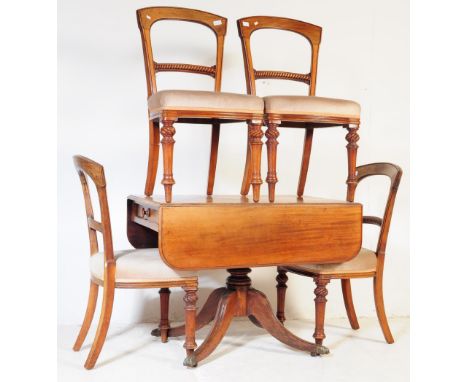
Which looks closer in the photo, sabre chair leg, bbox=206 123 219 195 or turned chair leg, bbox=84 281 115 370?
turned chair leg, bbox=84 281 115 370

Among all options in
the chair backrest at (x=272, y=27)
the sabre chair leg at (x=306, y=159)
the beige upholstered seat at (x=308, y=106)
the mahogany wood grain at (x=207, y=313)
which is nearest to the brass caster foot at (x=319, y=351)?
the mahogany wood grain at (x=207, y=313)

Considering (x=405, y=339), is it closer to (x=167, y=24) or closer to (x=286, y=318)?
(x=286, y=318)

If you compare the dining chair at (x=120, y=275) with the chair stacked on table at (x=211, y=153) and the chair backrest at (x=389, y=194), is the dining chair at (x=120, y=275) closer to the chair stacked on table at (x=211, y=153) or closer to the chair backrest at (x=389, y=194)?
the chair stacked on table at (x=211, y=153)

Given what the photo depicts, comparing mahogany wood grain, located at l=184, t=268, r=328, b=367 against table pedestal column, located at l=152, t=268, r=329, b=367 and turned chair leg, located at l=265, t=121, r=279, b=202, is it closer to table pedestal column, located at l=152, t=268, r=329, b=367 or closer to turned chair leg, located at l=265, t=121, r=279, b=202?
table pedestal column, located at l=152, t=268, r=329, b=367

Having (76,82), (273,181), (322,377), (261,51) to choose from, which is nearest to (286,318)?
(322,377)

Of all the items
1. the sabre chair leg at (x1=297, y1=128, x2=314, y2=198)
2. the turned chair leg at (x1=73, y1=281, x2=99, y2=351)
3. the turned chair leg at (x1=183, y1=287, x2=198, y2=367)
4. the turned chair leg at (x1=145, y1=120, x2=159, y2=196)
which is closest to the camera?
the turned chair leg at (x1=183, y1=287, x2=198, y2=367)

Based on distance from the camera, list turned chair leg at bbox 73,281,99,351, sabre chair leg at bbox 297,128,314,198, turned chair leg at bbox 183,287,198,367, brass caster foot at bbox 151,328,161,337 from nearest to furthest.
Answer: turned chair leg at bbox 183,287,198,367
turned chair leg at bbox 73,281,99,351
brass caster foot at bbox 151,328,161,337
sabre chair leg at bbox 297,128,314,198

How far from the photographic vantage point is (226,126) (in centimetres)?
348

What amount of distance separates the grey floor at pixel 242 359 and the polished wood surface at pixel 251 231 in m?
0.48

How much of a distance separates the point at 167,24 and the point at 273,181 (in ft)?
4.41

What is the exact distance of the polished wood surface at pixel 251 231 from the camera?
239 centimetres

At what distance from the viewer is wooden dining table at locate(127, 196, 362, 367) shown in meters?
2.39

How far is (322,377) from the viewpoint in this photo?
2492 mm

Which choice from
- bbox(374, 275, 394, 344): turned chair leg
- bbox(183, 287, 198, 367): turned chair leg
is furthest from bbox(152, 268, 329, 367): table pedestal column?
bbox(374, 275, 394, 344): turned chair leg
